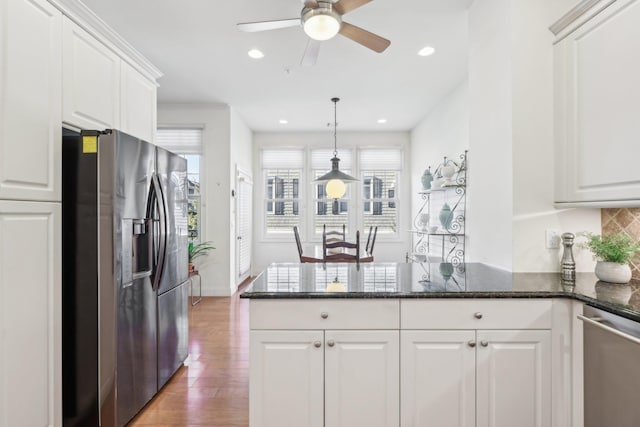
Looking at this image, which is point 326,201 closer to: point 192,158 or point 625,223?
point 192,158

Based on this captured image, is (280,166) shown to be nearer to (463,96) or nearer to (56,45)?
(463,96)

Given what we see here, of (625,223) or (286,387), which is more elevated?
(625,223)

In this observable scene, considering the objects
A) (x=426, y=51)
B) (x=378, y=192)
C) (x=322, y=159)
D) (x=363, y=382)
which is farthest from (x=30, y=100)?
(x=378, y=192)

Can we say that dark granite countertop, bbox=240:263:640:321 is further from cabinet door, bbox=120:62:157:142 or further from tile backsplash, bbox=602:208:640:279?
cabinet door, bbox=120:62:157:142

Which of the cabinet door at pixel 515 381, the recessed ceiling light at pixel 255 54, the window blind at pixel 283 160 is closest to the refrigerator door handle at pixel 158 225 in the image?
the recessed ceiling light at pixel 255 54

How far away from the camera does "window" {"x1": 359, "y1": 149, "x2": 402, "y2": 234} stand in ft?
21.0

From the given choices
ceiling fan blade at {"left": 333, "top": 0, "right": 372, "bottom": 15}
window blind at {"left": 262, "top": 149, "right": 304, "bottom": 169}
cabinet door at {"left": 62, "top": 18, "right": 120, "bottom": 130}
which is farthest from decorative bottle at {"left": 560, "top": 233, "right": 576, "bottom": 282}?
window blind at {"left": 262, "top": 149, "right": 304, "bottom": 169}

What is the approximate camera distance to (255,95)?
4.43 meters

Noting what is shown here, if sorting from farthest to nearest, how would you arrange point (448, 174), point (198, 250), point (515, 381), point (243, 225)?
point (243, 225)
point (198, 250)
point (448, 174)
point (515, 381)

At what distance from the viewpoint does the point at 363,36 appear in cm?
217

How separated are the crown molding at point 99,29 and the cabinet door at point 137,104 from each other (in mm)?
65

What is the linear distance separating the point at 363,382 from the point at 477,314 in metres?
0.62

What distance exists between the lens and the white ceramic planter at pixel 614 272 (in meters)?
1.61

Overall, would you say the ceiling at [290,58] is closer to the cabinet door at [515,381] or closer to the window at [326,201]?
the window at [326,201]
